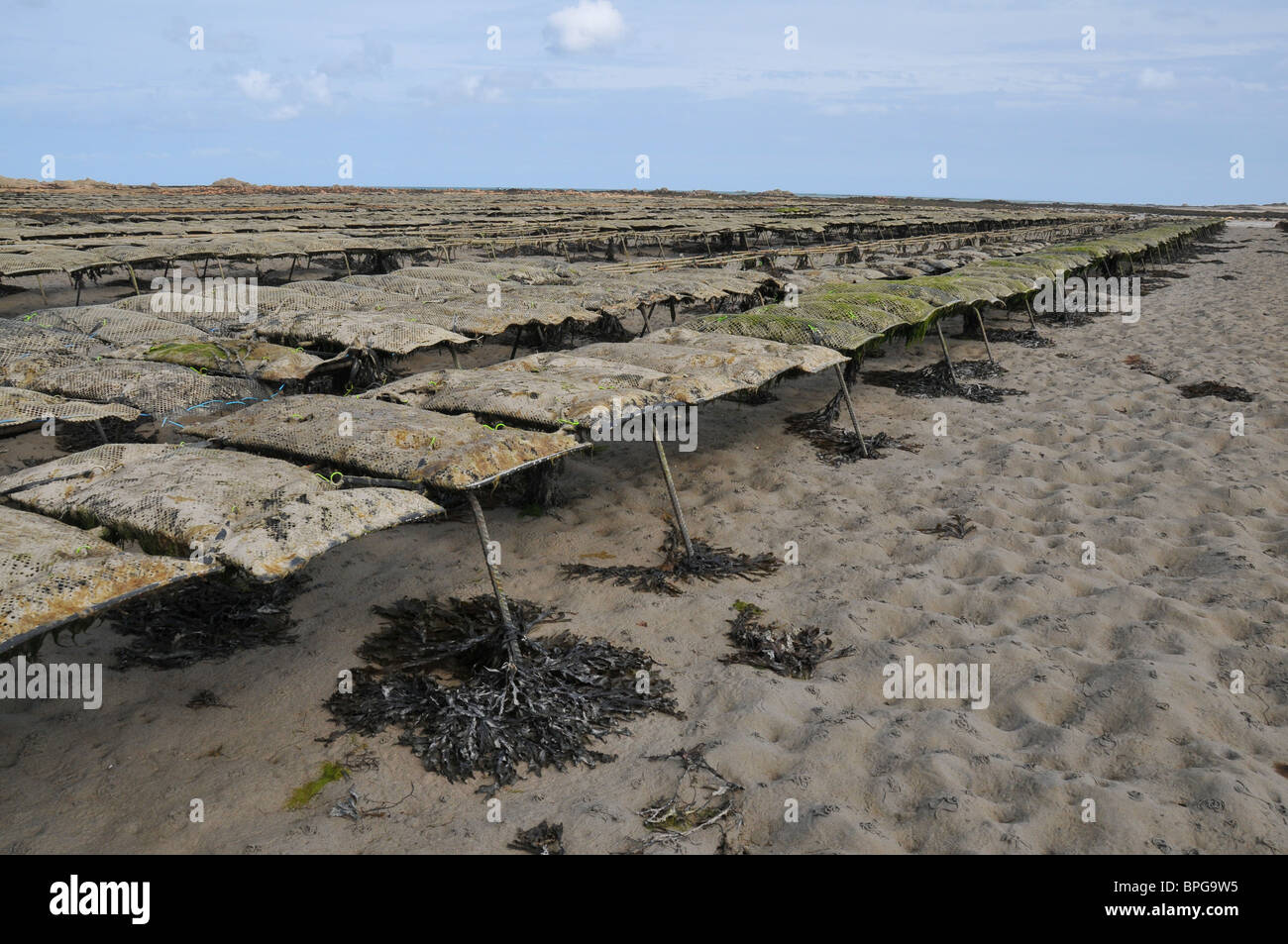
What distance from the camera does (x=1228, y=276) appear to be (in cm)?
2555

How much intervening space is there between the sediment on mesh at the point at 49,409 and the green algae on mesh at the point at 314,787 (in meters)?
3.73

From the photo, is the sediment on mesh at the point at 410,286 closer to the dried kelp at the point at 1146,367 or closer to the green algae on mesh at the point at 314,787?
the green algae on mesh at the point at 314,787

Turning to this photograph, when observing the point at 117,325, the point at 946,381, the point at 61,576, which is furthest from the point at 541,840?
the point at 946,381

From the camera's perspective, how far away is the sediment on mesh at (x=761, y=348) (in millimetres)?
8188

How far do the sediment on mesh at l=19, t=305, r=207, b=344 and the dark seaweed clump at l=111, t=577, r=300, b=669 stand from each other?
4040 millimetres

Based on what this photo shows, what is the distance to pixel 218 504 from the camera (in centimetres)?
407

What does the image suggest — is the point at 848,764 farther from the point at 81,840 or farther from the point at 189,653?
the point at 189,653

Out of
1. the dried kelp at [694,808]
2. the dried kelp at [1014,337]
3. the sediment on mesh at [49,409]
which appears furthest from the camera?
the dried kelp at [1014,337]

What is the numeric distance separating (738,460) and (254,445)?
5433 mm

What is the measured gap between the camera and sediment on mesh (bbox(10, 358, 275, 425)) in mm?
6844

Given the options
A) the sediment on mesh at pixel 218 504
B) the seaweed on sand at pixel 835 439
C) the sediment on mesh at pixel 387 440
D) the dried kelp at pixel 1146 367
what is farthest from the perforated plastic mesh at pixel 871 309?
the sediment on mesh at pixel 218 504

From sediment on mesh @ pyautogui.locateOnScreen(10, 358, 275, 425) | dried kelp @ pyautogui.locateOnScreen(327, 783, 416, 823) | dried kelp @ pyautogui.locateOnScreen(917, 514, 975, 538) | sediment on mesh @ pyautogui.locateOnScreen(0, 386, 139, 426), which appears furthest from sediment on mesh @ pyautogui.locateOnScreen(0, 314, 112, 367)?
dried kelp @ pyautogui.locateOnScreen(917, 514, 975, 538)

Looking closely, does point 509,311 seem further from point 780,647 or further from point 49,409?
point 780,647

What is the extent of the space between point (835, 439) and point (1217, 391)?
5983mm
